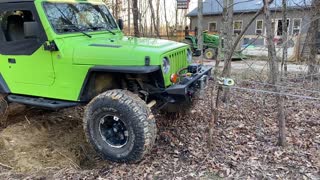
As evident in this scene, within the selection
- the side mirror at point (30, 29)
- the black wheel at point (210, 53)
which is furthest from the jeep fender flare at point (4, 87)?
the black wheel at point (210, 53)

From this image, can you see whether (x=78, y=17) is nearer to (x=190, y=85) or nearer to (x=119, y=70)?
(x=119, y=70)

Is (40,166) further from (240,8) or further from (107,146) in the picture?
(240,8)

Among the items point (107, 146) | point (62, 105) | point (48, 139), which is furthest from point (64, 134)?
point (107, 146)

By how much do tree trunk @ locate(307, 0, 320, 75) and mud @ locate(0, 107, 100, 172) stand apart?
621 centimetres

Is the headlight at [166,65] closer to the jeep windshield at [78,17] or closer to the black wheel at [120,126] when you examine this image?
the black wheel at [120,126]

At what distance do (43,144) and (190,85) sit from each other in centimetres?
225

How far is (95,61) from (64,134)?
155 centimetres

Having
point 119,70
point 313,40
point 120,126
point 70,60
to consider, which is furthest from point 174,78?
point 313,40

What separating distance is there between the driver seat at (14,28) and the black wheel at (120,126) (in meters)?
1.73

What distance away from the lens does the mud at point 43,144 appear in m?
3.94

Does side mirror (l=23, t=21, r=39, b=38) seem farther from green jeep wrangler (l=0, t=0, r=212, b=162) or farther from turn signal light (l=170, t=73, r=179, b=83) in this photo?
turn signal light (l=170, t=73, r=179, b=83)

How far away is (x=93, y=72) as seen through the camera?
396cm

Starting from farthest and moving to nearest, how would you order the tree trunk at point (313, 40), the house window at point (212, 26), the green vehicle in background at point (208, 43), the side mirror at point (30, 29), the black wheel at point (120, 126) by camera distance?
the house window at point (212, 26)
the green vehicle in background at point (208, 43)
the tree trunk at point (313, 40)
the side mirror at point (30, 29)
the black wheel at point (120, 126)

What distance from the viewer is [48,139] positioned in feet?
15.1
